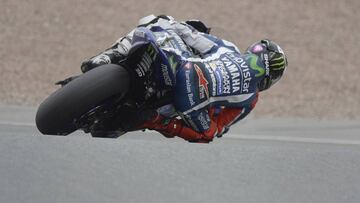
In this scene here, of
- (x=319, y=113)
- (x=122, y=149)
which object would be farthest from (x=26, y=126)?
(x=319, y=113)

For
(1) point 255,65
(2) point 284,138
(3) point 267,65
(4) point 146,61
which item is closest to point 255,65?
(1) point 255,65

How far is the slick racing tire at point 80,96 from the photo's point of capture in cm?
454

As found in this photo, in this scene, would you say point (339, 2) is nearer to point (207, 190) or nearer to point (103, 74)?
point (207, 190)

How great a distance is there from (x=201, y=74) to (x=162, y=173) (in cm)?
111

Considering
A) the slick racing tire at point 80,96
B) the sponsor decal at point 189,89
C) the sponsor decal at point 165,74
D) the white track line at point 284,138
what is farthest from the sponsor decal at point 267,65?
the white track line at point 284,138

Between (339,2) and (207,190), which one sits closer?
(207,190)

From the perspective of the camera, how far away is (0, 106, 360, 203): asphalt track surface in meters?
5.31

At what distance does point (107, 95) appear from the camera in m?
4.58

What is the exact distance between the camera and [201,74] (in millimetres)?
4852

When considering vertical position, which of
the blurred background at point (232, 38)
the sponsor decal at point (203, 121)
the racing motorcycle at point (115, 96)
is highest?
the racing motorcycle at point (115, 96)

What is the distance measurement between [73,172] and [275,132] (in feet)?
9.06

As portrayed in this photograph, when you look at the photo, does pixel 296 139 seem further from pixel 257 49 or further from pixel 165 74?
pixel 165 74

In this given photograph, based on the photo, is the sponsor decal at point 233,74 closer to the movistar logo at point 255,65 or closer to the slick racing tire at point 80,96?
the movistar logo at point 255,65

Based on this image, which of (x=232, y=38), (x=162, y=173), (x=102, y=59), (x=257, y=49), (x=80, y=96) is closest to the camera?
(x=80, y=96)
